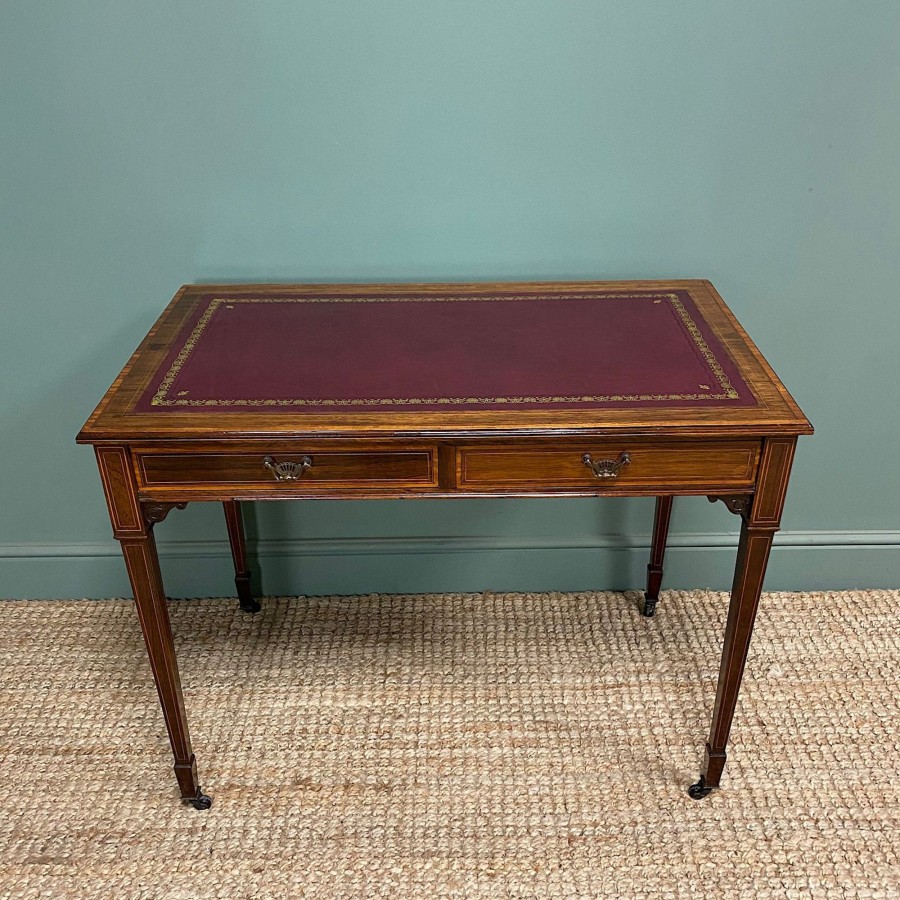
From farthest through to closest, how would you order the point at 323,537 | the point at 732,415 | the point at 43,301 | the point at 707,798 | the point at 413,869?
1. the point at 323,537
2. the point at 43,301
3. the point at 707,798
4. the point at 413,869
5. the point at 732,415

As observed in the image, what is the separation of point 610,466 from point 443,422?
277 millimetres

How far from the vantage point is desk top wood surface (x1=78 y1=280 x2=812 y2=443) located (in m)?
1.38

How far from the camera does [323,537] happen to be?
2238 mm

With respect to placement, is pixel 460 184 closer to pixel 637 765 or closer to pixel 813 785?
pixel 637 765

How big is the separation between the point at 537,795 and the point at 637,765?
0.22 metres

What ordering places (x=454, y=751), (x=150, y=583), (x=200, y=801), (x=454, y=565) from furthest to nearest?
1. (x=454, y=565)
2. (x=454, y=751)
3. (x=200, y=801)
4. (x=150, y=583)

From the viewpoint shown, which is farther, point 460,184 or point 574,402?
point 460,184

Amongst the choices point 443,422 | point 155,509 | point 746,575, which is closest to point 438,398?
point 443,422

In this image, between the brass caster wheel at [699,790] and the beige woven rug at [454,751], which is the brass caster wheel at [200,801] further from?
the brass caster wheel at [699,790]

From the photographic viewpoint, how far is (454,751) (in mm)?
1876

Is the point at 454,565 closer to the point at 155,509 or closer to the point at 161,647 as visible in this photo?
the point at 161,647

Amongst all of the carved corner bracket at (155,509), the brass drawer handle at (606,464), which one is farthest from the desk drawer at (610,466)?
the carved corner bracket at (155,509)

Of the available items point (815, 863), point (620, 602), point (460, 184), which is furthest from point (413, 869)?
Result: point (460, 184)

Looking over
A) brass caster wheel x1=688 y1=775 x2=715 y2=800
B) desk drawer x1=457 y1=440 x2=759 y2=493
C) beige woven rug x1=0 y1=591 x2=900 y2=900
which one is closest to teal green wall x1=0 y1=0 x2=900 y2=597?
beige woven rug x1=0 y1=591 x2=900 y2=900
